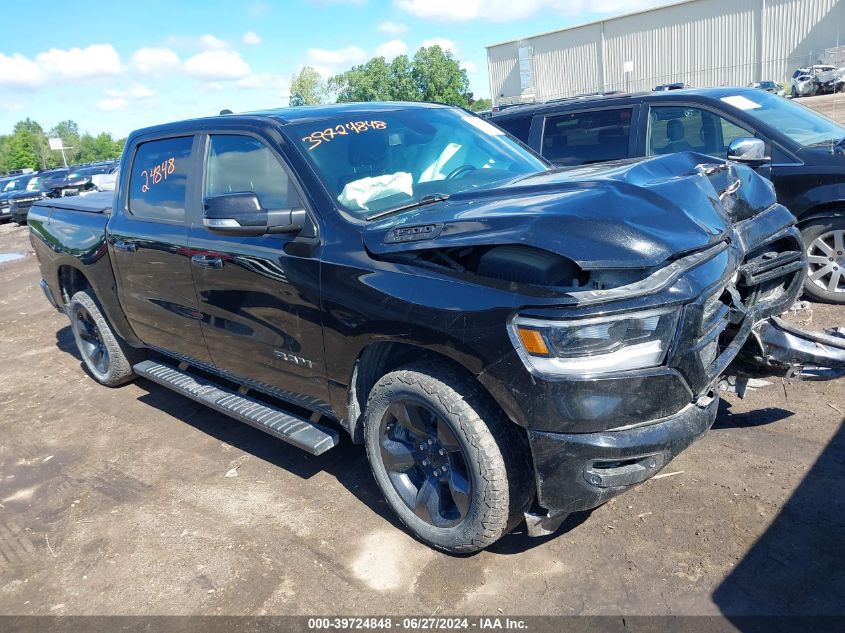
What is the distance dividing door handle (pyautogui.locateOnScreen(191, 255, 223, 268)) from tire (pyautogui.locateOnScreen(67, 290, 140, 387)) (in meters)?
1.84

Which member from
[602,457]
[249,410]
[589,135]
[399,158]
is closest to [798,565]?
[602,457]

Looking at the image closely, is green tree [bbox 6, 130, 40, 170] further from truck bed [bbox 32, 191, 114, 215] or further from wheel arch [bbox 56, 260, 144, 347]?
wheel arch [bbox 56, 260, 144, 347]

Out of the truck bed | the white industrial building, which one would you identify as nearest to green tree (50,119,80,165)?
the white industrial building

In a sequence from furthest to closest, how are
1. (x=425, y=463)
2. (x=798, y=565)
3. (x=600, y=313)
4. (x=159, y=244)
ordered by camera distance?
(x=159, y=244) → (x=425, y=463) → (x=798, y=565) → (x=600, y=313)

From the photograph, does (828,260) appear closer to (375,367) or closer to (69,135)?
(375,367)

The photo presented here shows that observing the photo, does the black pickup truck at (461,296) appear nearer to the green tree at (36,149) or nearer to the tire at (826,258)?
the tire at (826,258)

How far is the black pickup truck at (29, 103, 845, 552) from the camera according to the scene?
2.48 meters

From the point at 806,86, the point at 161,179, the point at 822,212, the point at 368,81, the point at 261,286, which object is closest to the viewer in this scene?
the point at 261,286

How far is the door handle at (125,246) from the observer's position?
453 cm

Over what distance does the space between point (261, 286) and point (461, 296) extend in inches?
51.8

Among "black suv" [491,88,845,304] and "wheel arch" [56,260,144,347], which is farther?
"black suv" [491,88,845,304]

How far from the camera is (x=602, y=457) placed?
2490 mm

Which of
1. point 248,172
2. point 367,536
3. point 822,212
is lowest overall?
point 367,536

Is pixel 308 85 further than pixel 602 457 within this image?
Yes
